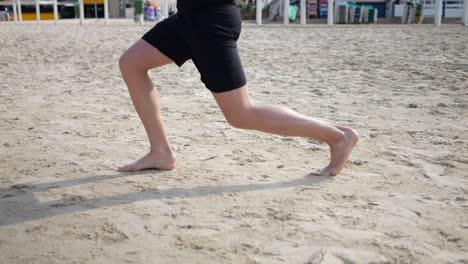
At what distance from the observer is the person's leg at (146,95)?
2.63 m

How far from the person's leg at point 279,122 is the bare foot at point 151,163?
55 centimetres

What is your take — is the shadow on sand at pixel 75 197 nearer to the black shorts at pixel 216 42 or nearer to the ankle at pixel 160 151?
the ankle at pixel 160 151

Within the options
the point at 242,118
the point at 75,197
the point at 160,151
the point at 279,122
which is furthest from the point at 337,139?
the point at 75,197

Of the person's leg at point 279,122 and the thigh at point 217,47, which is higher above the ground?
the thigh at point 217,47

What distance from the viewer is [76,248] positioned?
1850 millimetres

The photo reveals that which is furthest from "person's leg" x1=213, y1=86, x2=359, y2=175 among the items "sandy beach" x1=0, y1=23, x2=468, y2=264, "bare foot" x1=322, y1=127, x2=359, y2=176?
"sandy beach" x1=0, y1=23, x2=468, y2=264

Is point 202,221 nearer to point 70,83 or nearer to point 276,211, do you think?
point 276,211

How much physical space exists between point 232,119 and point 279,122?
233 mm

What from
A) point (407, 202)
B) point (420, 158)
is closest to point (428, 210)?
point (407, 202)

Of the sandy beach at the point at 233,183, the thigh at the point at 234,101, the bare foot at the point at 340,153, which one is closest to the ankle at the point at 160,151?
the sandy beach at the point at 233,183

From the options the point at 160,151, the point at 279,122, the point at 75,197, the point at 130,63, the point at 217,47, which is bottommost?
the point at 75,197

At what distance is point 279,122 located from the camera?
2.46 meters

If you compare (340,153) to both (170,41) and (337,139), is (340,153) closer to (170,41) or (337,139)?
(337,139)

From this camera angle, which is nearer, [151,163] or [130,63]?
[130,63]
